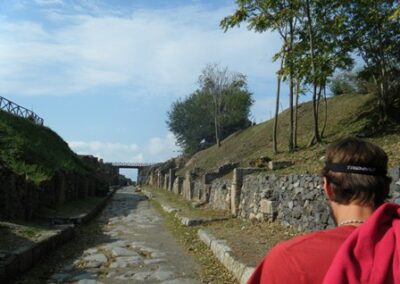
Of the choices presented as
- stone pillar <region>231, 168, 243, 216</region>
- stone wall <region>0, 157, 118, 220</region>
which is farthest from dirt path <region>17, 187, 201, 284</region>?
stone pillar <region>231, 168, 243, 216</region>

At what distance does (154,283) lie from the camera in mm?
7359

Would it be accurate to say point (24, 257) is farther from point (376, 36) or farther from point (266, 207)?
point (376, 36)

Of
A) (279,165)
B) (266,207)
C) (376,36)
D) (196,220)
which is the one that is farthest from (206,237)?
(376,36)

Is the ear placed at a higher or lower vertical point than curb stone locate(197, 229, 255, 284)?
higher

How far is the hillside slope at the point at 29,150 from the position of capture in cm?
1538

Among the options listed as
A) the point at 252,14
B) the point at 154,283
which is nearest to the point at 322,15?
the point at 252,14

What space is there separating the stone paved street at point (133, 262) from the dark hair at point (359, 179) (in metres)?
5.59

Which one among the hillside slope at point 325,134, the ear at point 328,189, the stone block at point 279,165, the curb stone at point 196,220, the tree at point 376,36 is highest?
the tree at point 376,36

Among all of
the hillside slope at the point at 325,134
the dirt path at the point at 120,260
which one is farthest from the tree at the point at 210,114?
the dirt path at the point at 120,260

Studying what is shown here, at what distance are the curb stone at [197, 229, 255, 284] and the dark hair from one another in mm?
4686

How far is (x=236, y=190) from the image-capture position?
14.5 meters

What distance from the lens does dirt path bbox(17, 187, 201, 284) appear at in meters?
7.65

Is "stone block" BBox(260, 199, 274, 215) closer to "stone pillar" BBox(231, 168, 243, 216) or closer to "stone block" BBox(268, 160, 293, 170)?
"stone pillar" BBox(231, 168, 243, 216)

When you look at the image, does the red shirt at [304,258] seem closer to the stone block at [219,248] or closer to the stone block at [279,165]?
the stone block at [219,248]
